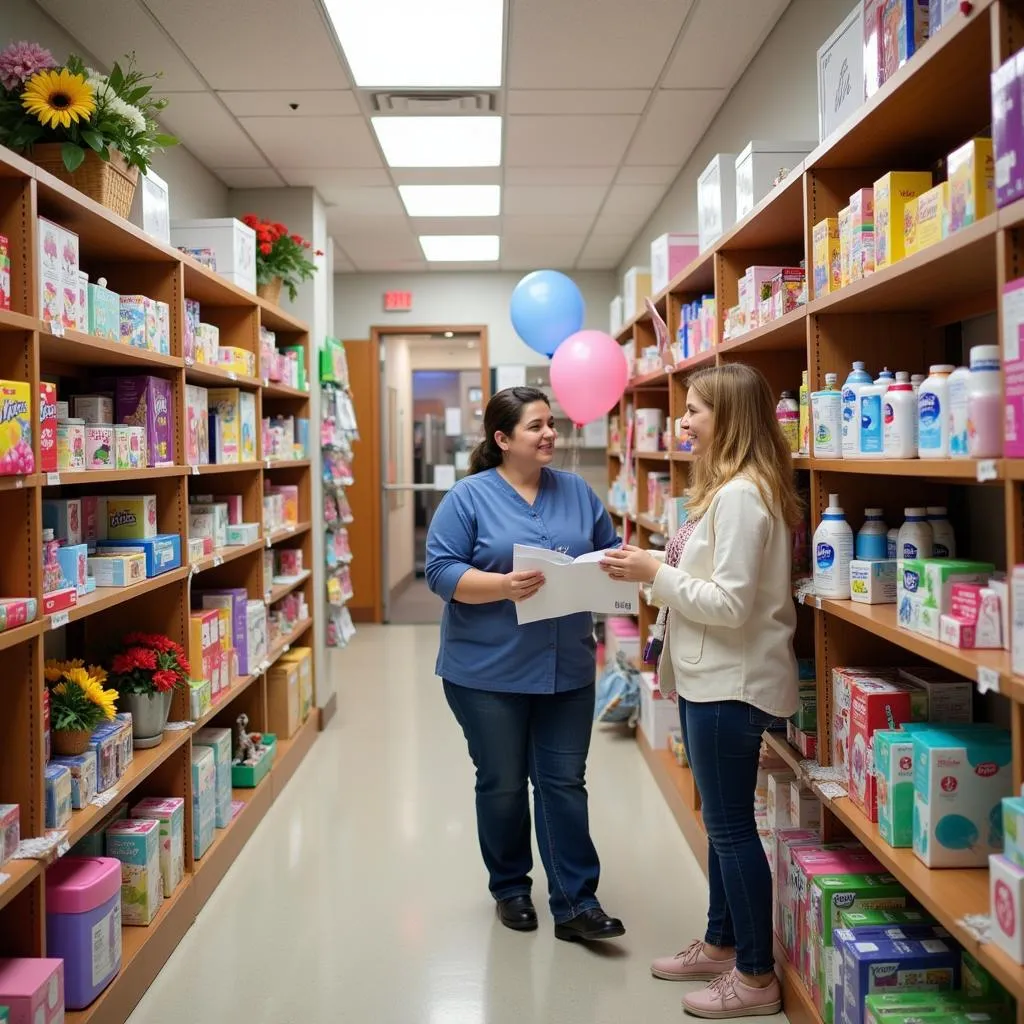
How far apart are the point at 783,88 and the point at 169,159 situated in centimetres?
300

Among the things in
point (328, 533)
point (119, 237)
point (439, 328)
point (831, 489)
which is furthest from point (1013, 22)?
point (439, 328)

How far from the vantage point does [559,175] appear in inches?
223

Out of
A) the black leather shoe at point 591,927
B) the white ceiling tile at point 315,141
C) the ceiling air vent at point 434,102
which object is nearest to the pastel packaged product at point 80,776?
the black leather shoe at point 591,927

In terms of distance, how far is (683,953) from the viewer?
2.74m

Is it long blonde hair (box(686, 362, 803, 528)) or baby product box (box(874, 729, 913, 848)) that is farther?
long blonde hair (box(686, 362, 803, 528))

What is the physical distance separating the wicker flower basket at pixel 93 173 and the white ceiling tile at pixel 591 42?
1644mm

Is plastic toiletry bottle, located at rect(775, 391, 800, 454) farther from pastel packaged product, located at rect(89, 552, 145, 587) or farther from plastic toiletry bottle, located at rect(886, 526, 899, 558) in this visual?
pastel packaged product, located at rect(89, 552, 145, 587)

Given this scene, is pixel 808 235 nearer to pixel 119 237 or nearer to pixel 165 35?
pixel 119 237

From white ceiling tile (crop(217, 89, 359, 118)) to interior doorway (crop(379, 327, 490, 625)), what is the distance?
4.41m

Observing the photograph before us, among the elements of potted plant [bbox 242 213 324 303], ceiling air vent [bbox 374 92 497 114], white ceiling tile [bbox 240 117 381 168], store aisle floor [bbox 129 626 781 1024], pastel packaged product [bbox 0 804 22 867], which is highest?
white ceiling tile [bbox 240 117 381 168]

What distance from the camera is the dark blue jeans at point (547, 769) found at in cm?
286

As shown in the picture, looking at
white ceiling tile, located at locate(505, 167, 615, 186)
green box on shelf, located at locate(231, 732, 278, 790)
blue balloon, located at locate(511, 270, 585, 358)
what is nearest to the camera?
green box on shelf, located at locate(231, 732, 278, 790)

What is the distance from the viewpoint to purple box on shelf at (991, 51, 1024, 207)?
4.55 ft

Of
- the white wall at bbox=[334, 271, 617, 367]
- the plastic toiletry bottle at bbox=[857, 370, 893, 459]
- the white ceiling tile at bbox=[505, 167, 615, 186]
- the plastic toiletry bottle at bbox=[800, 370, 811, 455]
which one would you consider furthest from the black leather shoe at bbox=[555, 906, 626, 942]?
the white wall at bbox=[334, 271, 617, 367]
